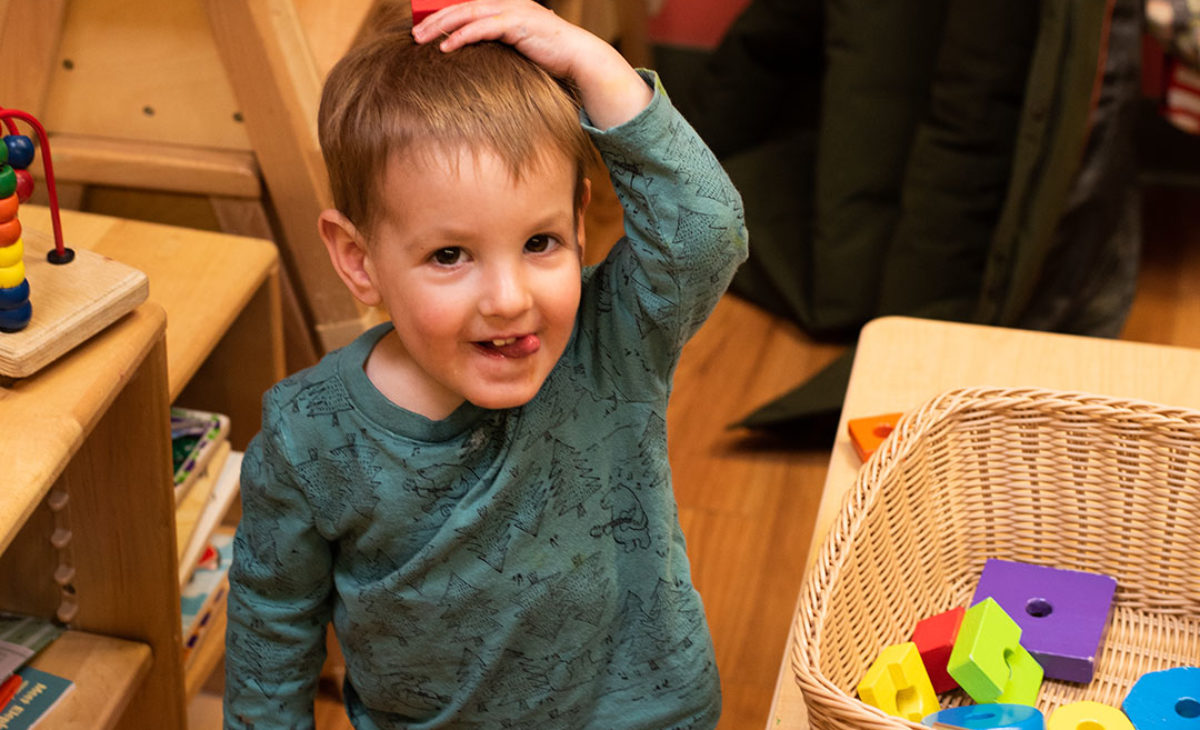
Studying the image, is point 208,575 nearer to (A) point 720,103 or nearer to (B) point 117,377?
(B) point 117,377

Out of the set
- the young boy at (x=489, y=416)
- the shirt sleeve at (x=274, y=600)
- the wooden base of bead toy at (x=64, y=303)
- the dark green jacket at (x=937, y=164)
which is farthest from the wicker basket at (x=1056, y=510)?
the dark green jacket at (x=937, y=164)

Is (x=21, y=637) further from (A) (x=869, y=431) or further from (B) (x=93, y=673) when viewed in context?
(A) (x=869, y=431)

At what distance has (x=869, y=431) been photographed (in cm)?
105

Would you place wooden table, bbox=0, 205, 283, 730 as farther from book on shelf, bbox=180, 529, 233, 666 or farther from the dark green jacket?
the dark green jacket

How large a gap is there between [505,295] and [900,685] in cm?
38

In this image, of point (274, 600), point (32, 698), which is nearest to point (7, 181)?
point (274, 600)

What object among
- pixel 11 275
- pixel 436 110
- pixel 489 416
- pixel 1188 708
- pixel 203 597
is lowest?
pixel 203 597

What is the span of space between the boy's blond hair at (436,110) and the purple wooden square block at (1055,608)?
0.49 metres

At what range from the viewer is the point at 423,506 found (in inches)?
33.5

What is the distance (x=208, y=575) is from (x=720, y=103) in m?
1.38

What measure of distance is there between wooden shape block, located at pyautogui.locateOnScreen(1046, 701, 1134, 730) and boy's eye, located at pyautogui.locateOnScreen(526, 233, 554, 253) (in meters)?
Result: 0.50

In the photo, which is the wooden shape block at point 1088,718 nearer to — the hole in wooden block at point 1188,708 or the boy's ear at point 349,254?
the hole in wooden block at point 1188,708

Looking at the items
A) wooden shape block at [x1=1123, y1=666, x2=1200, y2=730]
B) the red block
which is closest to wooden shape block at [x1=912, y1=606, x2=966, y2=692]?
wooden shape block at [x1=1123, y1=666, x2=1200, y2=730]

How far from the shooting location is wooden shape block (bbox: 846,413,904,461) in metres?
1.03
